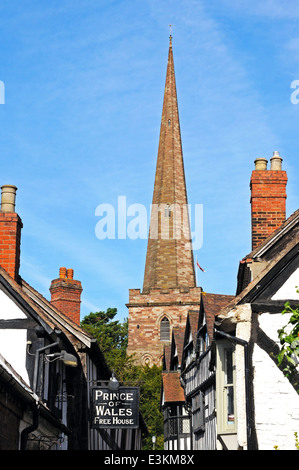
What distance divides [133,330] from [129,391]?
183 ft

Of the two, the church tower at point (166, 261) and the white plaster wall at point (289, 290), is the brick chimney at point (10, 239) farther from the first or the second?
the church tower at point (166, 261)

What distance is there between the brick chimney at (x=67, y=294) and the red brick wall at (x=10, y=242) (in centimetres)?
631

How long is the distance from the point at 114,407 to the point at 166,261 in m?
59.6

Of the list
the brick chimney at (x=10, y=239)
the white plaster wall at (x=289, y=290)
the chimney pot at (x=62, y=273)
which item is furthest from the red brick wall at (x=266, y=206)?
the chimney pot at (x=62, y=273)

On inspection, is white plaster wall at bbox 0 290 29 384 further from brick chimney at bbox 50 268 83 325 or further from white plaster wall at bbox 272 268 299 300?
brick chimney at bbox 50 268 83 325

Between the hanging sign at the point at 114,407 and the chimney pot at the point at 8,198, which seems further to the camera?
the chimney pot at the point at 8,198

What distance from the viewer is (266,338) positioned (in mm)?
14633

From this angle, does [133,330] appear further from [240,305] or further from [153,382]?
[240,305]

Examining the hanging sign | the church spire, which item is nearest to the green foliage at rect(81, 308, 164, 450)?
the church spire

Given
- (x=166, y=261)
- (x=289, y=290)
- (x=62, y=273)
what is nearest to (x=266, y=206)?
(x=289, y=290)

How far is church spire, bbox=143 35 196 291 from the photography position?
76.1m

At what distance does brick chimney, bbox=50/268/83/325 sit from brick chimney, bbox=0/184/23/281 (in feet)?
20.3

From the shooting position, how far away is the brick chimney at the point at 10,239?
16.8m
